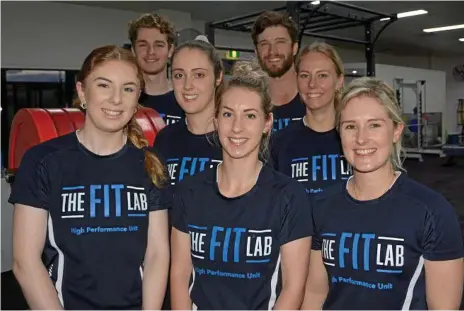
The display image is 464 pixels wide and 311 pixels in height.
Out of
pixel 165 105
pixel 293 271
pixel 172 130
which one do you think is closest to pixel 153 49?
pixel 165 105

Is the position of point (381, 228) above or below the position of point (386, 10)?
below

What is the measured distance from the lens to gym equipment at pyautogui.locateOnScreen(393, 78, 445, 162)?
35.6ft

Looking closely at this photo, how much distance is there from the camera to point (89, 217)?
1.38 meters

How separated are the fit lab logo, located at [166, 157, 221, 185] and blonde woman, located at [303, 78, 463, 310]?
0.43m

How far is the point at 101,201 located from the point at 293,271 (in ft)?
2.00

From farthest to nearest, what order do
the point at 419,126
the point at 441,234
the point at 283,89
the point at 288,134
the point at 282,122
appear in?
the point at 419,126 < the point at 283,89 < the point at 282,122 < the point at 288,134 < the point at 441,234

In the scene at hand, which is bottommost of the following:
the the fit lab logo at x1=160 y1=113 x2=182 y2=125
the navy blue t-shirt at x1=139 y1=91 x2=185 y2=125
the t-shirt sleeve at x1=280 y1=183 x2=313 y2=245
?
the t-shirt sleeve at x1=280 y1=183 x2=313 y2=245

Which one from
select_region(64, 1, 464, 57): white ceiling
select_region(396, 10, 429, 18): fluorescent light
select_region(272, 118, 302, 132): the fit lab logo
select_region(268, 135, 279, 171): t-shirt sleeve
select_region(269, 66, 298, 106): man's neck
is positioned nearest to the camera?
select_region(268, 135, 279, 171): t-shirt sleeve

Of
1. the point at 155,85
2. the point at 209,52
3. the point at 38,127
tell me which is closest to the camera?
the point at 38,127

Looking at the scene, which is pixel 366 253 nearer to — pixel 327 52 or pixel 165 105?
pixel 327 52

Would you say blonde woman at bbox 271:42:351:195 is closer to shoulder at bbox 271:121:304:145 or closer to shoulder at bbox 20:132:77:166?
shoulder at bbox 271:121:304:145

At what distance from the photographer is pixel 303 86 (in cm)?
199

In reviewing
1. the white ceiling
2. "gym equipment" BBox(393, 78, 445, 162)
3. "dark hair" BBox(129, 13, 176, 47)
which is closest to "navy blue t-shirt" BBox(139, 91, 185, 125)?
"dark hair" BBox(129, 13, 176, 47)

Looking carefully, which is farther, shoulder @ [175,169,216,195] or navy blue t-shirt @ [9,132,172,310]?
shoulder @ [175,169,216,195]
